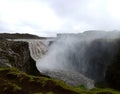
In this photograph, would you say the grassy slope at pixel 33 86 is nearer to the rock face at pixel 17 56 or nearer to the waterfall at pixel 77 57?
the rock face at pixel 17 56

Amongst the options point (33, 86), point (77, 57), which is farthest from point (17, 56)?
point (77, 57)

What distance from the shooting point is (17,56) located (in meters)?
62.1

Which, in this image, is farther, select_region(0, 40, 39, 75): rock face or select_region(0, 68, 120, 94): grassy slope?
select_region(0, 40, 39, 75): rock face

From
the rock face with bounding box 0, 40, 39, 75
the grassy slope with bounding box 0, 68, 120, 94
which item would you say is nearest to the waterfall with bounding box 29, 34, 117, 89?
the rock face with bounding box 0, 40, 39, 75

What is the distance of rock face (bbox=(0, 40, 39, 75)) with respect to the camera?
57438 mm

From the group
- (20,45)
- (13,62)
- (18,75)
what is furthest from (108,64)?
(18,75)

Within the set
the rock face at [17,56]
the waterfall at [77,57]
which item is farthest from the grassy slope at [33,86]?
the waterfall at [77,57]

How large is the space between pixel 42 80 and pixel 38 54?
59.5m

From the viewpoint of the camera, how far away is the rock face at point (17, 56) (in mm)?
57438

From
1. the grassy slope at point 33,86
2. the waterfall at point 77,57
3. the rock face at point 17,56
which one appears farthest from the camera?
the waterfall at point 77,57

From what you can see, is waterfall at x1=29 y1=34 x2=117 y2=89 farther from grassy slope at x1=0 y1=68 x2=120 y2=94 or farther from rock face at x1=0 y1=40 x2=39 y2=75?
grassy slope at x1=0 y1=68 x2=120 y2=94

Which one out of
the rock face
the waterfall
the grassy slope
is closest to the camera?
the grassy slope

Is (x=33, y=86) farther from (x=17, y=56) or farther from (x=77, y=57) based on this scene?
(x=77, y=57)

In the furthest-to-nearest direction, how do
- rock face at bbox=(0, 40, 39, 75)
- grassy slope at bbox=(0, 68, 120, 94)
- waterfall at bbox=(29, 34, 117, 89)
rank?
waterfall at bbox=(29, 34, 117, 89)
rock face at bbox=(0, 40, 39, 75)
grassy slope at bbox=(0, 68, 120, 94)
